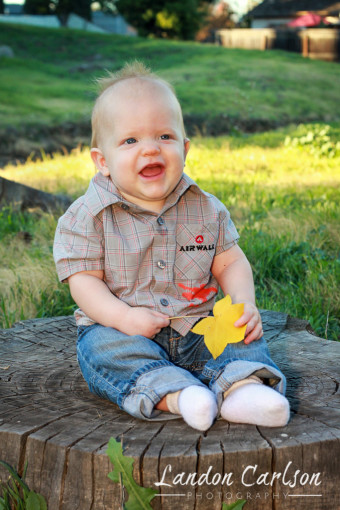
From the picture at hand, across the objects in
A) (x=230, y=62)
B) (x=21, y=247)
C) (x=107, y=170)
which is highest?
(x=230, y=62)

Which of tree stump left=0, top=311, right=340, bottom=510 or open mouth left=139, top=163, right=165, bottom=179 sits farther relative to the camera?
open mouth left=139, top=163, right=165, bottom=179

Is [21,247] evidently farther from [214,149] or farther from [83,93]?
[83,93]

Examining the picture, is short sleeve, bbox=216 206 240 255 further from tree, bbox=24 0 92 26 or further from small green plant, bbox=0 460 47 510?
tree, bbox=24 0 92 26

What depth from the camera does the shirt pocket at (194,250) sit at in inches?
83.1

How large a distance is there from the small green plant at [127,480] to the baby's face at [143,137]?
2.84 feet

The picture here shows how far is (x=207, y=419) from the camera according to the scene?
4.99 feet

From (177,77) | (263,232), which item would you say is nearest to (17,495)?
(263,232)

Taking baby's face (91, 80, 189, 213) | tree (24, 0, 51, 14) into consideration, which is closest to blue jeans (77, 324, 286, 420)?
baby's face (91, 80, 189, 213)

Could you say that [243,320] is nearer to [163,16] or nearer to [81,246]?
[81,246]

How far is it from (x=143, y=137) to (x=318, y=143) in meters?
5.94

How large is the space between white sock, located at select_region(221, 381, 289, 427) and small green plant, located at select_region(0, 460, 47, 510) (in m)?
0.51

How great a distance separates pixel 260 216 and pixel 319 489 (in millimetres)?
3342

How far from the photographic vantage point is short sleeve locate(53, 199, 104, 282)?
2016 millimetres

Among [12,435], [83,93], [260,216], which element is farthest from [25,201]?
[83,93]
